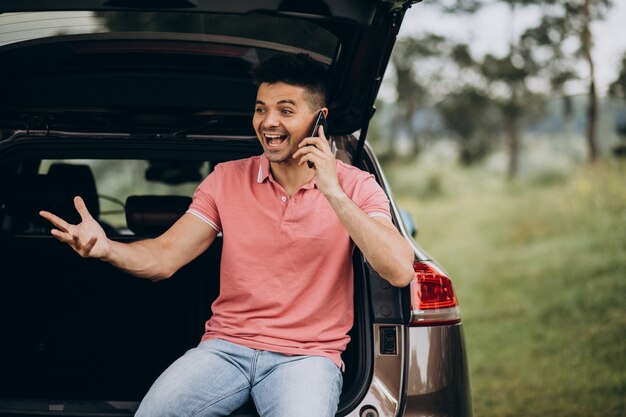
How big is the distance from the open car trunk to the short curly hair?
1.78ft

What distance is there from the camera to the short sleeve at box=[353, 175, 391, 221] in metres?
2.58

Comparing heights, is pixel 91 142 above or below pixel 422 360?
above

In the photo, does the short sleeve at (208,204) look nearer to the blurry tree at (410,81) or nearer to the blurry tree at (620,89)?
the blurry tree at (620,89)

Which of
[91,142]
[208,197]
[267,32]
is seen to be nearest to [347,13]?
[267,32]

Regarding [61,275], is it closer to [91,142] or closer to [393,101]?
[91,142]

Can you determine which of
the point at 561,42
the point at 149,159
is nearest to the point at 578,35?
the point at 561,42

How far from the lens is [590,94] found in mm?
14969

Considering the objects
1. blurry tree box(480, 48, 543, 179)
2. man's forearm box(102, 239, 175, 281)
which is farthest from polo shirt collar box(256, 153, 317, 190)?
blurry tree box(480, 48, 543, 179)

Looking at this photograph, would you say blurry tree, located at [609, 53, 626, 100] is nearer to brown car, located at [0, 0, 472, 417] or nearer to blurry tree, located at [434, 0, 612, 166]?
blurry tree, located at [434, 0, 612, 166]

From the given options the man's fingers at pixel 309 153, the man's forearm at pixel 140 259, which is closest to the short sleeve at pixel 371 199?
the man's fingers at pixel 309 153

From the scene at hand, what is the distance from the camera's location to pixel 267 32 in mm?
2863

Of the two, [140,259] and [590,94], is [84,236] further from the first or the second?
[590,94]

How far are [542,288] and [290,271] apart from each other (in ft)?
19.9

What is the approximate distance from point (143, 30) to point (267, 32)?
449mm
